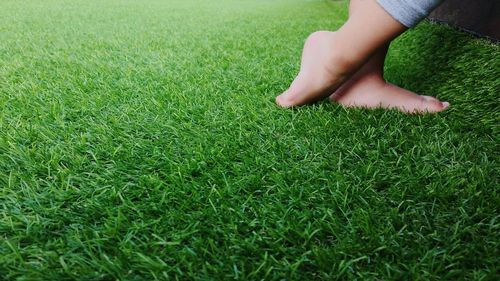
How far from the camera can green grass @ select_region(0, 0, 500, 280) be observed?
628 millimetres

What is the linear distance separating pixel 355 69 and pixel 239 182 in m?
0.63

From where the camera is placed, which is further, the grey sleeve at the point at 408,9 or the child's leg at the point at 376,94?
the child's leg at the point at 376,94

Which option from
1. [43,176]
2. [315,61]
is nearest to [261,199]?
[43,176]

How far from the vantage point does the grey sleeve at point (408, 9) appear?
1007 millimetres

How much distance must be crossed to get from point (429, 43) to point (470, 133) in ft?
4.36

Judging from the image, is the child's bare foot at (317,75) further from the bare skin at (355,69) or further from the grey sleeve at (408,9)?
the grey sleeve at (408,9)

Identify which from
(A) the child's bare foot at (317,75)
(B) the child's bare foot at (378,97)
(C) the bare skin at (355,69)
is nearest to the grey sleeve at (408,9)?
(C) the bare skin at (355,69)

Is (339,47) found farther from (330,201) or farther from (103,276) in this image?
(103,276)

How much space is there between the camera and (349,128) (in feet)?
3.69

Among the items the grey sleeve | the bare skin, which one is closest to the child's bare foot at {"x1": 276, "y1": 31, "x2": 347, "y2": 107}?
the bare skin

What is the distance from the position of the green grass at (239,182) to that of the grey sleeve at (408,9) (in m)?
0.32

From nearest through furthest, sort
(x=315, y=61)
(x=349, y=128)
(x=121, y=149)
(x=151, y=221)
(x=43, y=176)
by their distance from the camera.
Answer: (x=151, y=221), (x=43, y=176), (x=121, y=149), (x=349, y=128), (x=315, y=61)

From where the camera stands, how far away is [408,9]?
1.01 m

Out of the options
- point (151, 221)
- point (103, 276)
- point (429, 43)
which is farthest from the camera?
point (429, 43)
